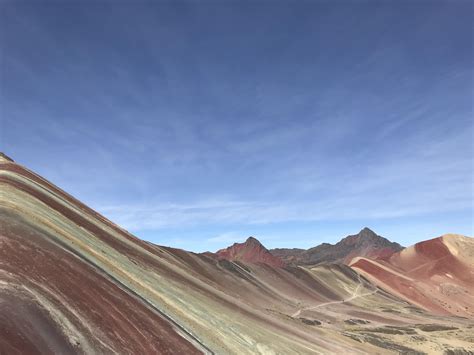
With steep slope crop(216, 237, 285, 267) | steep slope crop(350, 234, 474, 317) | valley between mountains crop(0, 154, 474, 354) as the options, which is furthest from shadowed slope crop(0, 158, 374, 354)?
steep slope crop(216, 237, 285, 267)

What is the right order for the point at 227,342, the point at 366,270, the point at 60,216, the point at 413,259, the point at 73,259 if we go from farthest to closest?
the point at 413,259
the point at 366,270
the point at 60,216
the point at 227,342
the point at 73,259

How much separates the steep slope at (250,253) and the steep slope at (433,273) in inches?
1467

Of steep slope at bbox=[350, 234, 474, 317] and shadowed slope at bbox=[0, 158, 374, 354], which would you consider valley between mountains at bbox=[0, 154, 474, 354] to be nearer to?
shadowed slope at bbox=[0, 158, 374, 354]

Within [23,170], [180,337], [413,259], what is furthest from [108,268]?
[413,259]

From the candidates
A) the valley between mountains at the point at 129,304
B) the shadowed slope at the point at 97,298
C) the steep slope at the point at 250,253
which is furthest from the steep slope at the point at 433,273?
the shadowed slope at the point at 97,298

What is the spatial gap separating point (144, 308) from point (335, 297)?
81.9m

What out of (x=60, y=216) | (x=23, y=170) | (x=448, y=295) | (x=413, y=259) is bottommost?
(x=60, y=216)

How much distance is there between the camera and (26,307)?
53.6ft

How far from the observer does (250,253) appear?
547ft

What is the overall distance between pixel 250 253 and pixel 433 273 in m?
72.3

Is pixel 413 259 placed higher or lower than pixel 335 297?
higher

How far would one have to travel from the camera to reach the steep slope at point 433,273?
385 ft

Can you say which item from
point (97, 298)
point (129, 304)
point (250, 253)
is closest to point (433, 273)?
point (250, 253)

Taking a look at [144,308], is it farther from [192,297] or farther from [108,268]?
[192,297]
